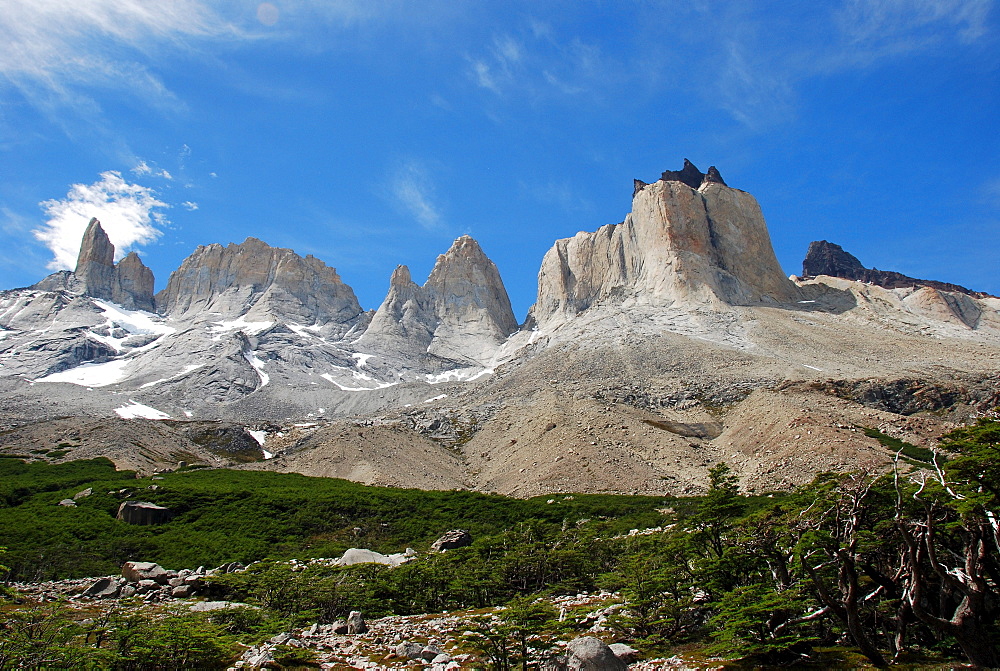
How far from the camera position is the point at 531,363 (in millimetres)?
88312

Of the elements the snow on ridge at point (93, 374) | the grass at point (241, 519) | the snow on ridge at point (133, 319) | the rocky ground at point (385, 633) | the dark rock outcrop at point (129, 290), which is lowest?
the rocky ground at point (385, 633)

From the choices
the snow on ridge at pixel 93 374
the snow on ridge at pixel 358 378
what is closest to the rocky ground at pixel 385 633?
the snow on ridge at pixel 358 378

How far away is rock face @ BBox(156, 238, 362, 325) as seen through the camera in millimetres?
179000

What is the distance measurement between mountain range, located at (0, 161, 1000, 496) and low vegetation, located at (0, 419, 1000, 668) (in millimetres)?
16620

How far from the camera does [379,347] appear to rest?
15488 cm

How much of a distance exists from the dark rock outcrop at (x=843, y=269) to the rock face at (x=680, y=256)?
58242mm

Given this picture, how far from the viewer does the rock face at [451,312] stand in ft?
520

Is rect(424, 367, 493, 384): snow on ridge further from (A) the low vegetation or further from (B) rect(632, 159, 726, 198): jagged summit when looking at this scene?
(A) the low vegetation

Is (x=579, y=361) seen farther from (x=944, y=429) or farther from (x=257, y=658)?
(x=257, y=658)

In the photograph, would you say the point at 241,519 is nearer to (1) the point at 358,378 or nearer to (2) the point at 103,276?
(1) the point at 358,378

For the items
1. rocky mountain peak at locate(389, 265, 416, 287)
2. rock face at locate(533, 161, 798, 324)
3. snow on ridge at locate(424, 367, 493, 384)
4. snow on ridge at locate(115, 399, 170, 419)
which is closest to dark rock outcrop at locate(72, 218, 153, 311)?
rocky mountain peak at locate(389, 265, 416, 287)

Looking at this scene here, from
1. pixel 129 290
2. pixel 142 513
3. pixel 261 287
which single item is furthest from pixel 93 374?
pixel 142 513

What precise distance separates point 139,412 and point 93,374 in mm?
52244

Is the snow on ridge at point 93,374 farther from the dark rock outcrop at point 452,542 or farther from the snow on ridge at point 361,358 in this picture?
the dark rock outcrop at point 452,542
